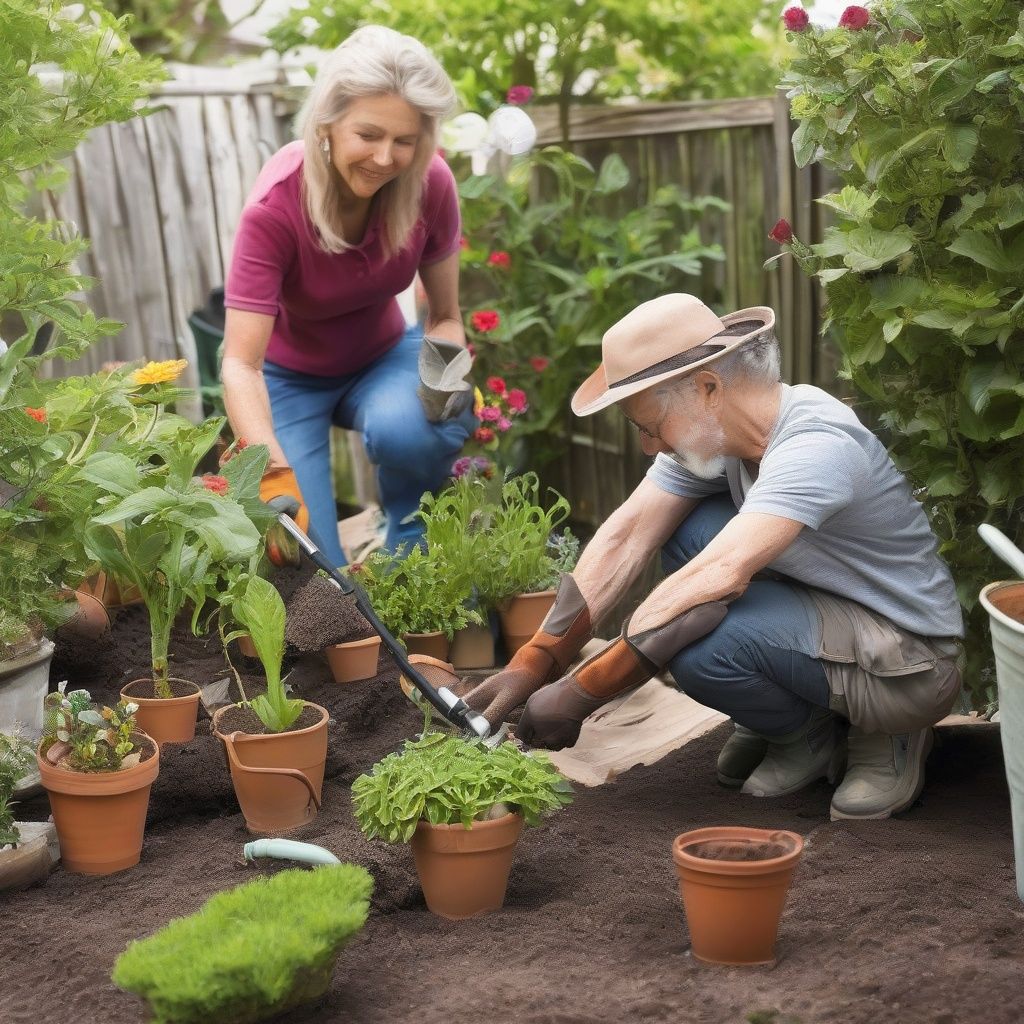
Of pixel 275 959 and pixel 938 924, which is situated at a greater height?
pixel 275 959

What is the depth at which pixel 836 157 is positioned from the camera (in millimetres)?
2883

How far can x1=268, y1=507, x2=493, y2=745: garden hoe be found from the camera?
2874 mm

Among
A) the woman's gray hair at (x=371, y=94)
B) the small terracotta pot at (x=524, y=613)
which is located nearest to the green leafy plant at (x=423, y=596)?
Answer: the small terracotta pot at (x=524, y=613)

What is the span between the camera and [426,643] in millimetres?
3705

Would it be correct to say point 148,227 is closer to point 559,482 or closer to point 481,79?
point 481,79

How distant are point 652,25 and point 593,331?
145 cm

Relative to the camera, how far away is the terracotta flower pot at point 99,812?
8.56 ft

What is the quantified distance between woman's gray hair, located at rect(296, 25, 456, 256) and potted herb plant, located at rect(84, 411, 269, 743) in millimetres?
779

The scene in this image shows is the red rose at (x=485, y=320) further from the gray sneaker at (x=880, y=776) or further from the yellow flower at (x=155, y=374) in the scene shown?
the gray sneaker at (x=880, y=776)

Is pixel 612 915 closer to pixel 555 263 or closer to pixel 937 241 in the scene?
pixel 937 241

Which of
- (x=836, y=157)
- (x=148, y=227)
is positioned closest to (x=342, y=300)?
(x=836, y=157)

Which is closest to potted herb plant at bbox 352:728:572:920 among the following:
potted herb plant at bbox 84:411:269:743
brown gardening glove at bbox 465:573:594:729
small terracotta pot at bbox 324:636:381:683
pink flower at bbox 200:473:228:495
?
brown gardening glove at bbox 465:573:594:729

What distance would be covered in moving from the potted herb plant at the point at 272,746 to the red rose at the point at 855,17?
163cm

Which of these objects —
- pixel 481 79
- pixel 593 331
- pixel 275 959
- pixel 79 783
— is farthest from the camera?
pixel 481 79
